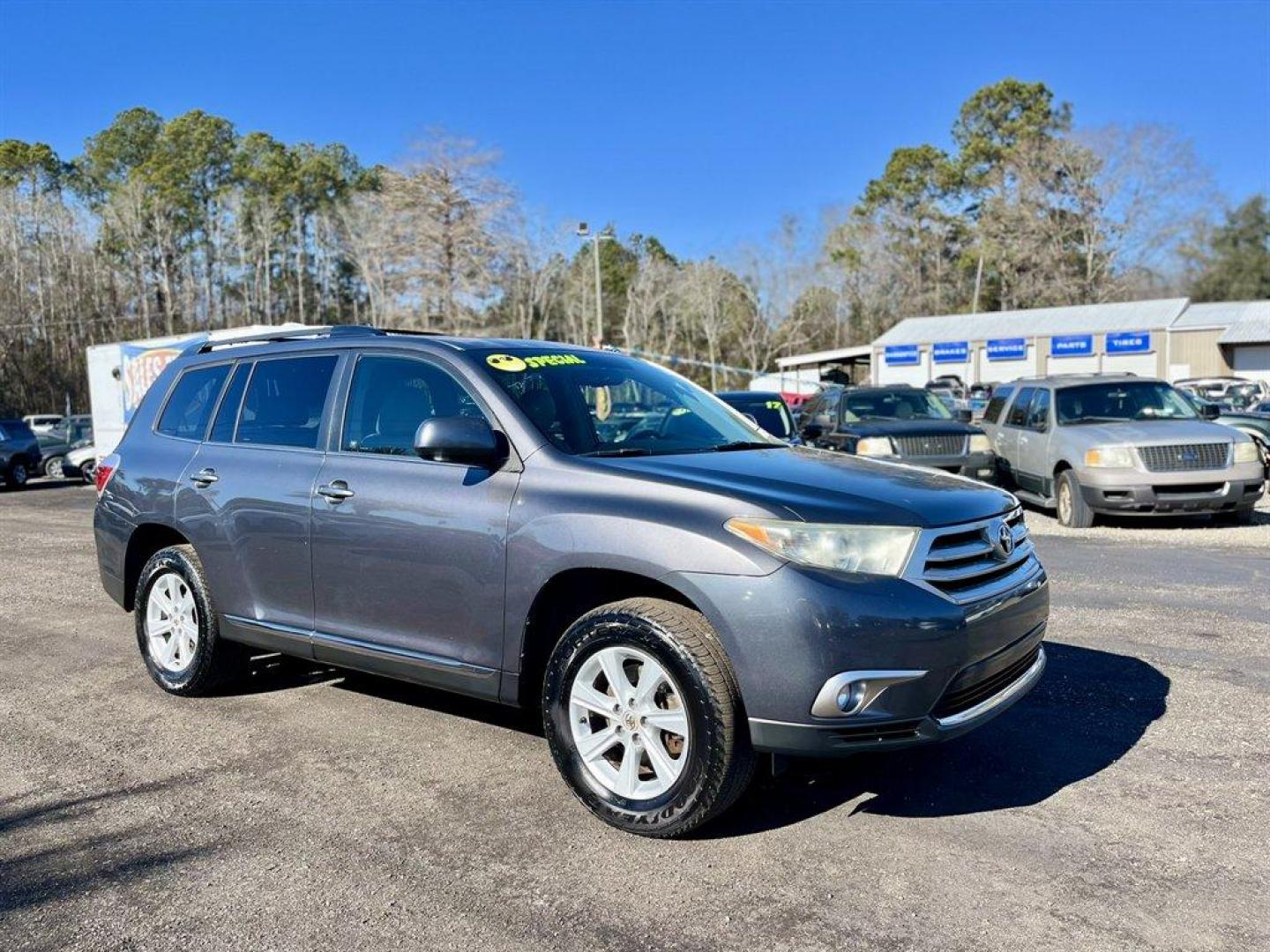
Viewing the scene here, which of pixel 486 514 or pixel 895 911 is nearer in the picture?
pixel 895 911

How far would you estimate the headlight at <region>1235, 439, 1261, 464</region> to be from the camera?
10672 millimetres

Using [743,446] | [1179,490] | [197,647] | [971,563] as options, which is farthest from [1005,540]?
[1179,490]

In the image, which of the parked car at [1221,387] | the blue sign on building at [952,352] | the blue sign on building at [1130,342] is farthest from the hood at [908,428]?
the blue sign on building at [952,352]

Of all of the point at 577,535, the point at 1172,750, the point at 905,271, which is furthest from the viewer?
the point at 905,271

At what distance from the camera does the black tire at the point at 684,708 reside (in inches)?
135

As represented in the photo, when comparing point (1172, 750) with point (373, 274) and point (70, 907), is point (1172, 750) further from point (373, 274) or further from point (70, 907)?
point (373, 274)

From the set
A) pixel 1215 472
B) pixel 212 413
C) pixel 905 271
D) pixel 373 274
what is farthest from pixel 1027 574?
pixel 905 271

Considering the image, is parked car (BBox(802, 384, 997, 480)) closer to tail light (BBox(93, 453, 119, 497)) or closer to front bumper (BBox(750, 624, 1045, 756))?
tail light (BBox(93, 453, 119, 497))

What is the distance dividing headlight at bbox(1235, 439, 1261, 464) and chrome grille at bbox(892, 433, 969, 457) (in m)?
3.03

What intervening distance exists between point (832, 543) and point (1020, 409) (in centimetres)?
1065

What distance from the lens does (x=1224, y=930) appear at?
2.93 metres

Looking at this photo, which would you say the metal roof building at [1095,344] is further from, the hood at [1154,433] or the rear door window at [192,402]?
the rear door window at [192,402]

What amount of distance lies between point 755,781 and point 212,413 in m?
3.44

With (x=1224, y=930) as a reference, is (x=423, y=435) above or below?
above
